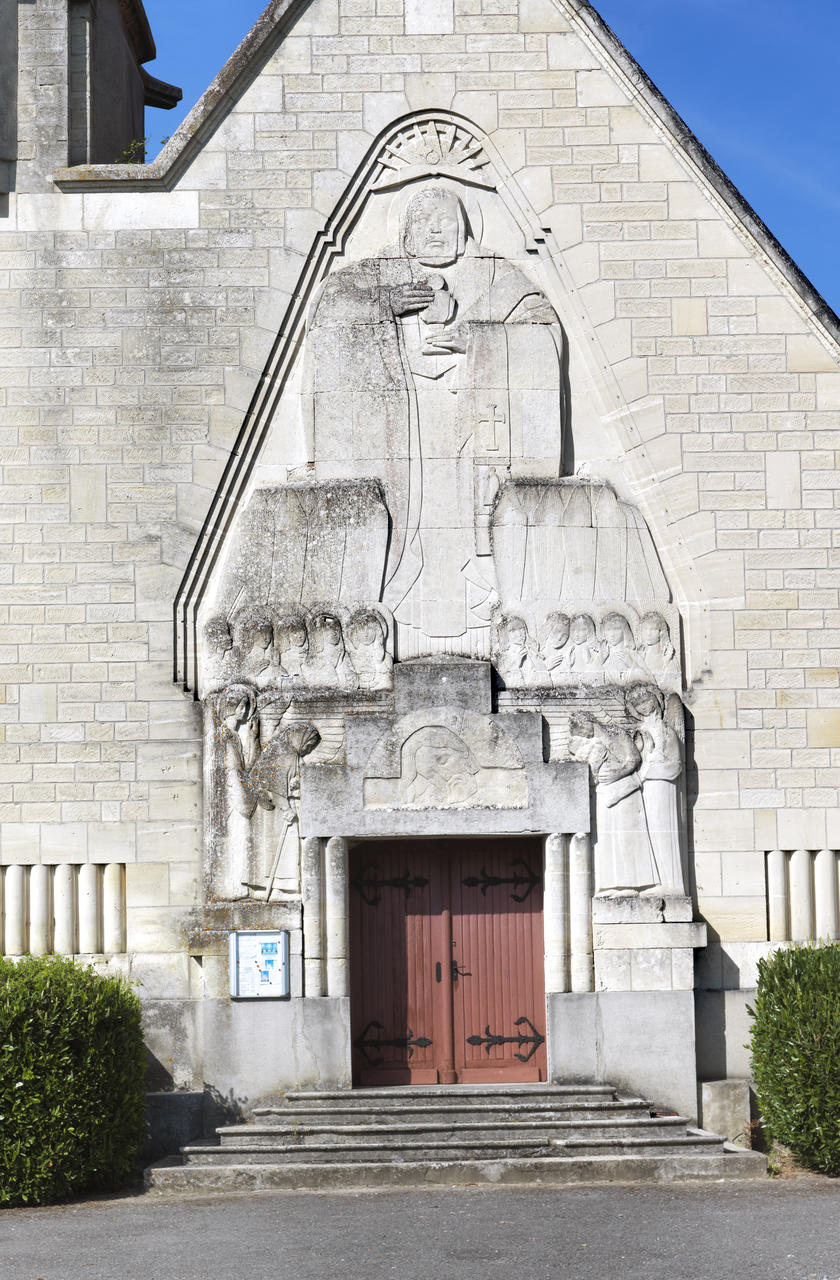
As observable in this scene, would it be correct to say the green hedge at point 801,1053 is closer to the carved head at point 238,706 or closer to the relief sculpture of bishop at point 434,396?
the relief sculpture of bishop at point 434,396

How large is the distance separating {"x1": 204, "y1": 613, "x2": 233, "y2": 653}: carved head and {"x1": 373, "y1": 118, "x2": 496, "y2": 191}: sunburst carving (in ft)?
12.2

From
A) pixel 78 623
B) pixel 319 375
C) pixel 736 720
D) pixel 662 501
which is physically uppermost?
pixel 319 375

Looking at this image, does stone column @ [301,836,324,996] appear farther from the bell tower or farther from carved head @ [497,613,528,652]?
the bell tower

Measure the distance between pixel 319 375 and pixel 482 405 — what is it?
1.29 metres

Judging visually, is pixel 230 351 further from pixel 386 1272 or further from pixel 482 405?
pixel 386 1272

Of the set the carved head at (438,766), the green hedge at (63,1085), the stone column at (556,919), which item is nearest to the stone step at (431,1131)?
the green hedge at (63,1085)

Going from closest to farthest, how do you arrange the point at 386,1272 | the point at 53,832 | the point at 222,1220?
the point at 386,1272, the point at 222,1220, the point at 53,832


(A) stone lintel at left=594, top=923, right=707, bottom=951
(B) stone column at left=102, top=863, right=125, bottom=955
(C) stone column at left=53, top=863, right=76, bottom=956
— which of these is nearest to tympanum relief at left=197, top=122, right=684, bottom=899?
(A) stone lintel at left=594, top=923, right=707, bottom=951

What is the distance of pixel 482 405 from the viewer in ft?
41.7

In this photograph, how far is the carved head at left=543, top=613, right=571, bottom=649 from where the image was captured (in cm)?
1245

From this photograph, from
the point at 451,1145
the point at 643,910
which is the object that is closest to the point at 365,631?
the point at 643,910

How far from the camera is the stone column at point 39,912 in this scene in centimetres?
1220

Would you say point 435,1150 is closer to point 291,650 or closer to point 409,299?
point 291,650

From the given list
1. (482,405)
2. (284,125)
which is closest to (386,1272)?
(482,405)
